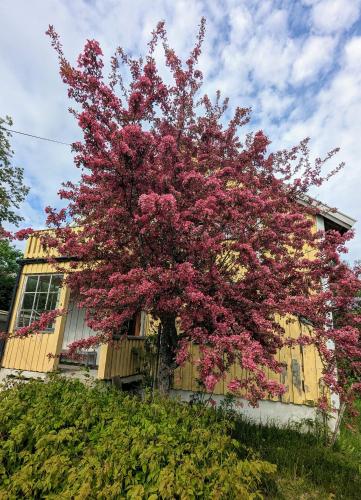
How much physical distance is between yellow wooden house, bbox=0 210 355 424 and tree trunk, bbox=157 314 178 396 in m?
1.26

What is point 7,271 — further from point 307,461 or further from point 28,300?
point 307,461

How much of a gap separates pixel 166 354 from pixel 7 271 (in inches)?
815

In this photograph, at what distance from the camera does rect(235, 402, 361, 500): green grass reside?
419cm

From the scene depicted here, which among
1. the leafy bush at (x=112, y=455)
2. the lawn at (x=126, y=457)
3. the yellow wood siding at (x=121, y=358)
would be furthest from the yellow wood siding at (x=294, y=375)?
the leafy bush at (x=112, y=455)

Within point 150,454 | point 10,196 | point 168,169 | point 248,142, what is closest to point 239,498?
point 150,454

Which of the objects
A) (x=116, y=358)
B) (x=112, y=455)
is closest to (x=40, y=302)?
(x=116, y=358)

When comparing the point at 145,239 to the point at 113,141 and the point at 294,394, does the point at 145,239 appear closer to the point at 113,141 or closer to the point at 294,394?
the point at 113,141

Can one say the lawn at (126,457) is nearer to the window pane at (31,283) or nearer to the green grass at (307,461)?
the green grass at (307,461)

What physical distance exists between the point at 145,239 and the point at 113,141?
1494 mm

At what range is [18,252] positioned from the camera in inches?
973

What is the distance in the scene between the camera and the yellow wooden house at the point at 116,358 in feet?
23.0

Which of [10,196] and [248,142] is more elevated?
[10,196]

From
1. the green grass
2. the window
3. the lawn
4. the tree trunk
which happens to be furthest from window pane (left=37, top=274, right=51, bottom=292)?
the green grass

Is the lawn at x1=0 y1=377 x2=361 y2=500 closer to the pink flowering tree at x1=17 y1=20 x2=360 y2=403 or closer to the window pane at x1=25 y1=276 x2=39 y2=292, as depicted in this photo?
the pink flowering tree at x1=17 y1=20 x2=360 y2=403
